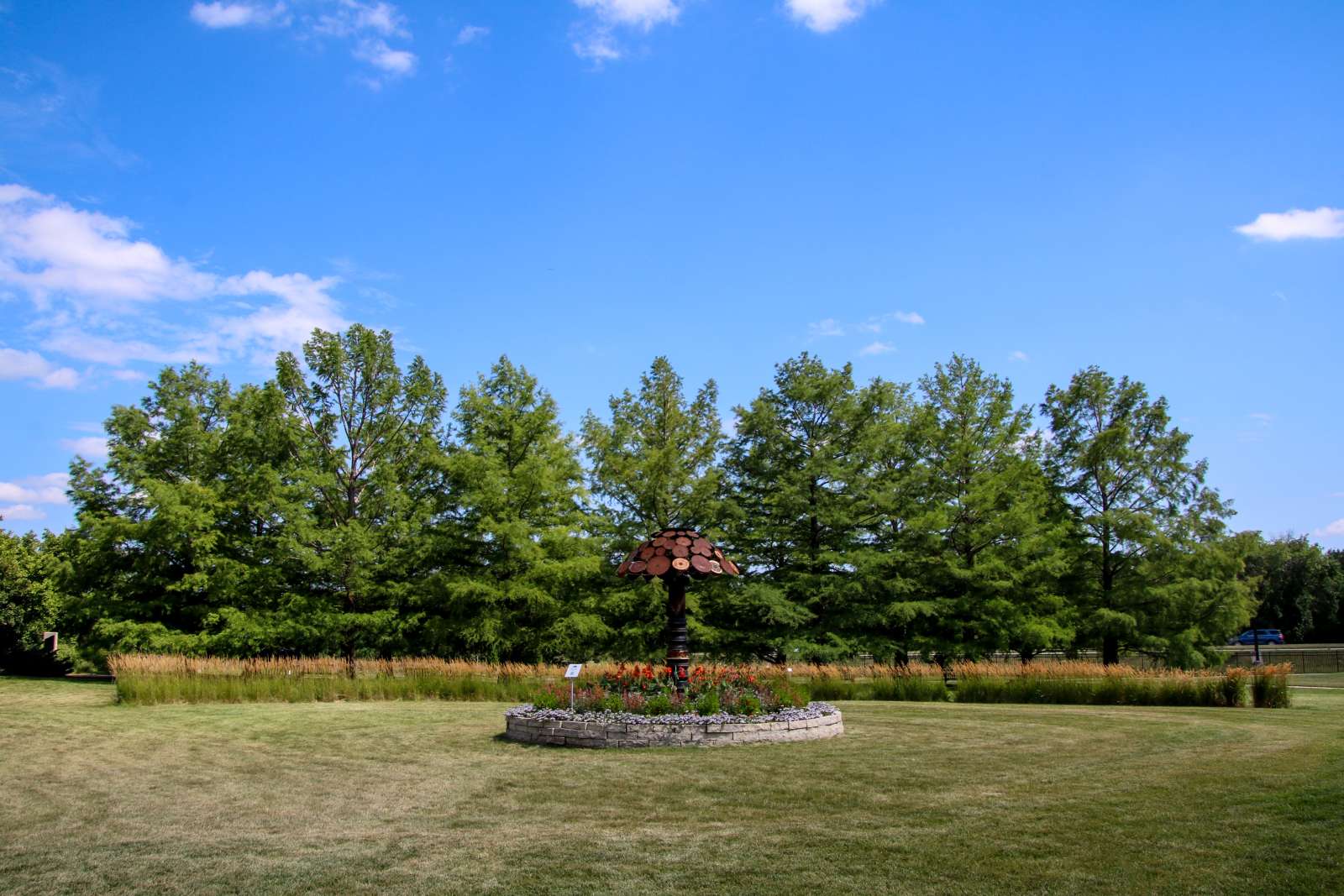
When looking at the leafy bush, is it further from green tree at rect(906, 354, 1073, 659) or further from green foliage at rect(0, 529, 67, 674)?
green foliage at rect(0, 529, 67, 674)

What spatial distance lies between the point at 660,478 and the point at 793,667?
28.6ft

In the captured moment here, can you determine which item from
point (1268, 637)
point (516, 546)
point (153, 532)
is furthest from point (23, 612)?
point (1268, 637)

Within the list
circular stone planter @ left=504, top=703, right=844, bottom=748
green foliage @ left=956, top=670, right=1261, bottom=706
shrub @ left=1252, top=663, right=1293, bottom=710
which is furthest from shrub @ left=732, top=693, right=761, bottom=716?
shrub @ left=1252, top=663, right=1293, bottom=710

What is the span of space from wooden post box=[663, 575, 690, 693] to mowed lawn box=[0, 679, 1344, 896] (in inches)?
97.3

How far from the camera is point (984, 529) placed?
2764cm

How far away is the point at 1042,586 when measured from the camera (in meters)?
28.1

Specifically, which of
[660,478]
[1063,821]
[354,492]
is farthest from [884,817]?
[354,492]

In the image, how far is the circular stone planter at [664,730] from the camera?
38.1 feet

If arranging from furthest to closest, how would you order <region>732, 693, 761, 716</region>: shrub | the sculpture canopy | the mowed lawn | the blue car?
the blue car
the sculpture canopy
<region>732, 693, 761, 716</region>: shrub
the mowed lawn

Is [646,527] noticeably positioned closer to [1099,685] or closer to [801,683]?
[801,683]

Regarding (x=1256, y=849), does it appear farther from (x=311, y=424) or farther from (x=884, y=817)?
(x=311, y=424)

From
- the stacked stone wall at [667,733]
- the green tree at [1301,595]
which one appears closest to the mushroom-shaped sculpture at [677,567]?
the stacked stone wall at [667,733]

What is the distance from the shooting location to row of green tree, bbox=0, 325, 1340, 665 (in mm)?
27594

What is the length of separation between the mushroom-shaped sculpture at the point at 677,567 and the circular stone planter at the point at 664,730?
5.27 feet
